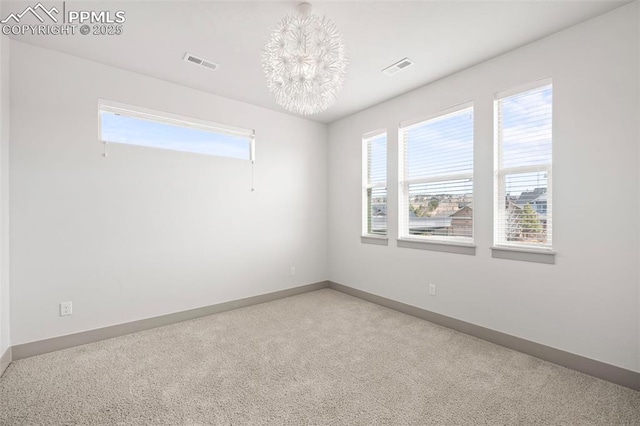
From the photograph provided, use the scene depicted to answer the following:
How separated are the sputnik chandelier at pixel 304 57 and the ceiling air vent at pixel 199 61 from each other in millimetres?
1207

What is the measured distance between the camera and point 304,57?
185 centimetres

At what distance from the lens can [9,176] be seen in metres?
2.44

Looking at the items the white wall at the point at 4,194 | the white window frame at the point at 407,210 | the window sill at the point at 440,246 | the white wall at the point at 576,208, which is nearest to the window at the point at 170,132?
the white wall at the point at 4,194

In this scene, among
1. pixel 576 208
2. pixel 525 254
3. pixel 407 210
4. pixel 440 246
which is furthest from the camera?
pixel 407 210

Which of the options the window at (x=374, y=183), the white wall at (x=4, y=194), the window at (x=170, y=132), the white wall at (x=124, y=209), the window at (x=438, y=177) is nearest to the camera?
the white wall at (x=4, y=194)

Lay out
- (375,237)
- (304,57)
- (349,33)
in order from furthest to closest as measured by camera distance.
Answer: (375,237)
(349,33)
(304,57)

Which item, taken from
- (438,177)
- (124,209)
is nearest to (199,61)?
(124,209)

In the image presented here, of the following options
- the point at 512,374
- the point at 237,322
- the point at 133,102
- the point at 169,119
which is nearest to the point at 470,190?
the point at 512,374

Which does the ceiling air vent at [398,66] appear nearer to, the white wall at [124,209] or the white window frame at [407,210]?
the white window frame at [407,210]

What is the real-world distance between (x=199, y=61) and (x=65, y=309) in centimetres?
270

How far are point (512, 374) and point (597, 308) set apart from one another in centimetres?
83

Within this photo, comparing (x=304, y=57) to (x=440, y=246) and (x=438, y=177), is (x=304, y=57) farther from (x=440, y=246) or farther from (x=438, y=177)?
(x=440, y=246)

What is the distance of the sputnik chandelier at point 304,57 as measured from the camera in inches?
72.9

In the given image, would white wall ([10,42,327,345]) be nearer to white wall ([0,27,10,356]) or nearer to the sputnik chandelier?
white wall ([0,27,10,356])
